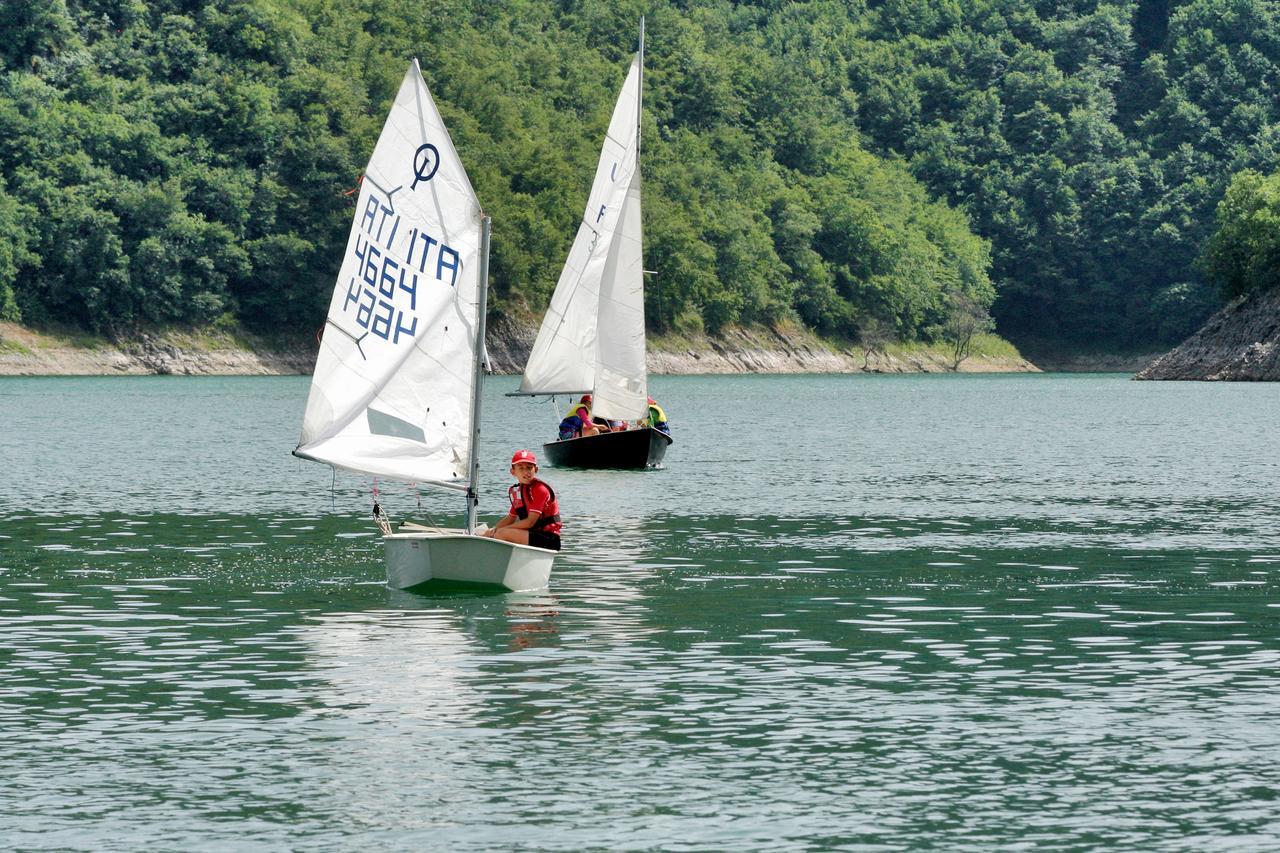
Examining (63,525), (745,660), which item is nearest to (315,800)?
(745,660)

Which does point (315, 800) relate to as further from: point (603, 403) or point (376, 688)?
point (603, 403)

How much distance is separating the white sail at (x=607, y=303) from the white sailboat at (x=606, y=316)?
0.11 feet

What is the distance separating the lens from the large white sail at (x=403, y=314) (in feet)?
115

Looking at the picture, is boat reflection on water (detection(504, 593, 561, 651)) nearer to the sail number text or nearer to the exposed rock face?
the sail number text

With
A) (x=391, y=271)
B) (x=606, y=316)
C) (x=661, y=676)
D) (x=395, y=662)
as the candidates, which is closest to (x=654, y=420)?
(x=606, y=316)

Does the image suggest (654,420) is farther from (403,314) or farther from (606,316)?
(403,314)

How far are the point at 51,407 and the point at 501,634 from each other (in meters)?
93.9

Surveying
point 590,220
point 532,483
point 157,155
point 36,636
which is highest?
point 157,155

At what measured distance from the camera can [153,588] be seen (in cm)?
3681

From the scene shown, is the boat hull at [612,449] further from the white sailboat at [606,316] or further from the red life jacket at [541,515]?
the red life jacket at [541,515]

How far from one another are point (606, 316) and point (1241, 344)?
123378 millimetres

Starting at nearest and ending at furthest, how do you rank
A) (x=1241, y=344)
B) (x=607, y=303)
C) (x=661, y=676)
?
(x=661, y=676), (x=607, y=303), (x=1241, y=344)

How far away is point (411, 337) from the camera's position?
3516 centimetres

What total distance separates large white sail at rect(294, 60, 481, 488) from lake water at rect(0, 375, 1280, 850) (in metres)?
2.77
